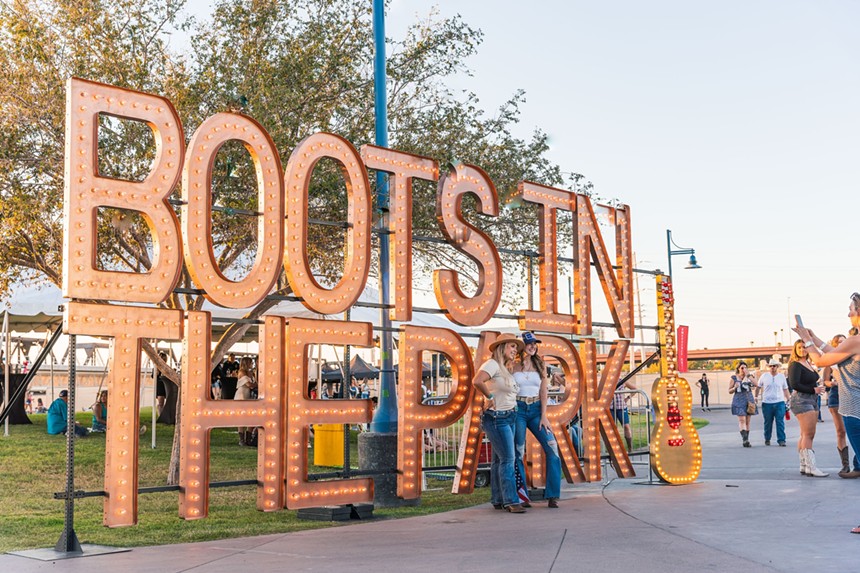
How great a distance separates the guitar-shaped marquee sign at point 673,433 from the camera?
40.8ft

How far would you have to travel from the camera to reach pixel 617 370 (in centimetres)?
1259

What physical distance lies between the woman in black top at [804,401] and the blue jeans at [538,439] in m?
4.29

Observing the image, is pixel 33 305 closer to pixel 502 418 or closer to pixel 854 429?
pixel 502 418

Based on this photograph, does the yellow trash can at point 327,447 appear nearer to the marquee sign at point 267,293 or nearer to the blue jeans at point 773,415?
the marquee sign at point 267,293

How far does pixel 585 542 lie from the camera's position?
310 inches

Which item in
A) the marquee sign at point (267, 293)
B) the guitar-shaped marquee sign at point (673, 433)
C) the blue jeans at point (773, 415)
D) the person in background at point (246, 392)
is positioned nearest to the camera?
the marquee sign at point (267, 293)

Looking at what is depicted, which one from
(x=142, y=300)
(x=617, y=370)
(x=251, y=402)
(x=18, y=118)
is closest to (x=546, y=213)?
(x=617, y=370)

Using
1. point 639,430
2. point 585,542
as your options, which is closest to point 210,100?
point 585,542

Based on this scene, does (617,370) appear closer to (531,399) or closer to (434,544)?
(531,399)

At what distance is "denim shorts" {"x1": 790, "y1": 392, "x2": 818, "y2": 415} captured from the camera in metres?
13.1

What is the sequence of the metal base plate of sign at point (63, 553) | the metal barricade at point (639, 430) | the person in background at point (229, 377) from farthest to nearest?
the person in background at point (229, 377), the metal barricade at point (639, 430), the metal base plate of sign at point (63, 553)

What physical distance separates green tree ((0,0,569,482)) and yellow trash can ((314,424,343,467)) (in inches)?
89.3

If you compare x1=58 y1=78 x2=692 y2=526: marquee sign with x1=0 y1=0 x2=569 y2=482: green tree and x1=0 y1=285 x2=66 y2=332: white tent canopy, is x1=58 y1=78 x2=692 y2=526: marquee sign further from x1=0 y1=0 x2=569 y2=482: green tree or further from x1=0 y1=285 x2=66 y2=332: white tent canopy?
x1=0 y1=285 x2=66 y2=332: white tent canopy

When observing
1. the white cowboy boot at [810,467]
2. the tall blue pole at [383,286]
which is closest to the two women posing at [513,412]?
the tall blue pole at [383,286]
